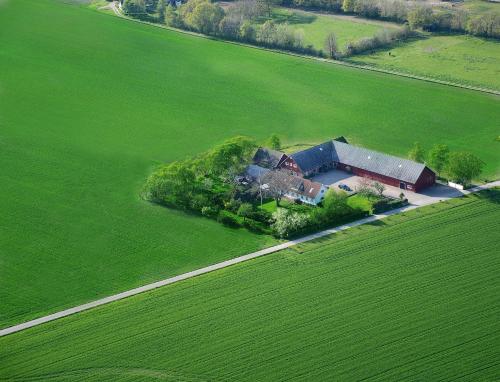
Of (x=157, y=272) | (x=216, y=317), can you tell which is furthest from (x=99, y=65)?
(x=216, y=317)

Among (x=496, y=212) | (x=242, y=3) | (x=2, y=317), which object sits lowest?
(x=2, y=317)

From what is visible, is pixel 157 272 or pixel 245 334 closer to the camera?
pixel 245 334

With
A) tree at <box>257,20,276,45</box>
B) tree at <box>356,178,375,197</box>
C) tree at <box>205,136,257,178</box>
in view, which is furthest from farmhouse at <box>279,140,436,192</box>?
tree at <box>257,20,276,45</box>

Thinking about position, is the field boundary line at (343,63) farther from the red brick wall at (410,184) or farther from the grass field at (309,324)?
the grass field at (309,324)

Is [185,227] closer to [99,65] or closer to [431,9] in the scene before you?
[99,65]

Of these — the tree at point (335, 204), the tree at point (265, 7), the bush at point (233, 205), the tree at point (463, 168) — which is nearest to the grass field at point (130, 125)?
the bush at point (233, 205)

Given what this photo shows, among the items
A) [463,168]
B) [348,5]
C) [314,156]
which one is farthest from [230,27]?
[463,168]

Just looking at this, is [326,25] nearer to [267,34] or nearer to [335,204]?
[267,34]
